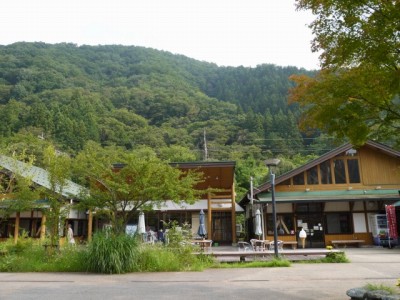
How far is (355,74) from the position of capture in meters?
5.95

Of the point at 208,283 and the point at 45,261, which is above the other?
the point at 45,261

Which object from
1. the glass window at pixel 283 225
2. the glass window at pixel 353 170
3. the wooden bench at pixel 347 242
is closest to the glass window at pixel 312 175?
the glass window at pixel 353 170

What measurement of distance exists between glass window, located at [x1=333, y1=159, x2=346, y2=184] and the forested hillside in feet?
60.6

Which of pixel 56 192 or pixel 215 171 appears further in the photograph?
pixel 215 171

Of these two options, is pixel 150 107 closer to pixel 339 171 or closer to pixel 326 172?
pixel 326 172

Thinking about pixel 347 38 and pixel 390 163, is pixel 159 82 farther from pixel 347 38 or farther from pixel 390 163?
pixel 347 38

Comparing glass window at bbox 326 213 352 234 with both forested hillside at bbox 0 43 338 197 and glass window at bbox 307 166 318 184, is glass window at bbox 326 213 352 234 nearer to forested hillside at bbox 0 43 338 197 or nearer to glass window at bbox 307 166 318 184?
glass window at bbox 307 166 318 184

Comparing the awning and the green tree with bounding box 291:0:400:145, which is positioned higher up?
the green tree with bounding box 291:0:400:145

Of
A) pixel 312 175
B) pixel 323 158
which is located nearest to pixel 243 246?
pixel 312 175

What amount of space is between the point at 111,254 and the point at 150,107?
45.1 meters

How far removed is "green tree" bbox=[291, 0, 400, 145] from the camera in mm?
5301

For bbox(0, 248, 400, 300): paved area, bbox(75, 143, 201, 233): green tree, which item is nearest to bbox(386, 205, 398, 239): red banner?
bbox(0, 248, 400, 300): paved area

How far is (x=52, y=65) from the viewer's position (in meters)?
60.8

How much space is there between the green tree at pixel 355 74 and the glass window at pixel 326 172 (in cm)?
1337
